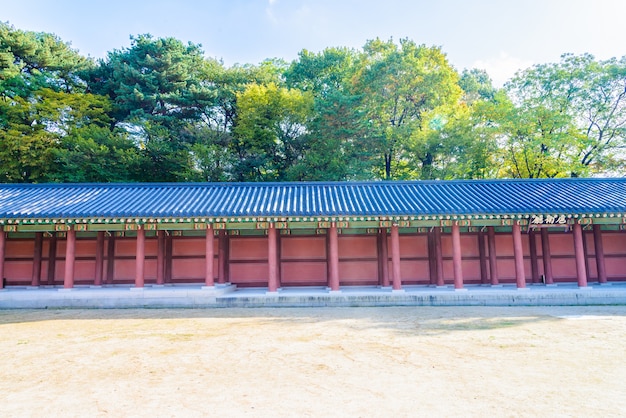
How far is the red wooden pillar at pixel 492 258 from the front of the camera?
51.2 feet

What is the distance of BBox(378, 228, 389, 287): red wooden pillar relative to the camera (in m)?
15.7

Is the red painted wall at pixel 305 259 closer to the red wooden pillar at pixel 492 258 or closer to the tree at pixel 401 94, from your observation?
the red wooden pillar at pixel 492 258

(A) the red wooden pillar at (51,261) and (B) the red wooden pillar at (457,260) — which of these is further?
(A) the red wooden pillar at (51,261)

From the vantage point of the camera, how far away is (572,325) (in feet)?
31.4

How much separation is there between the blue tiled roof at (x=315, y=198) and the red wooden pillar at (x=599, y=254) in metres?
1.66

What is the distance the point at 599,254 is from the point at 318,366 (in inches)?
592

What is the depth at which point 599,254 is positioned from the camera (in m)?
15.6

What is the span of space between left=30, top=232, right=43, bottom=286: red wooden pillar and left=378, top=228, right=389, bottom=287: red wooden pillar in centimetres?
1450

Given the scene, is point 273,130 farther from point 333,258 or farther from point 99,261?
point 333,258

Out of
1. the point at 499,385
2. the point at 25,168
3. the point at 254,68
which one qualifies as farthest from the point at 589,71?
the point at 25,168

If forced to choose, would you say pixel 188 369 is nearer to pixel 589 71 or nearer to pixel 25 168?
pixel 25 168

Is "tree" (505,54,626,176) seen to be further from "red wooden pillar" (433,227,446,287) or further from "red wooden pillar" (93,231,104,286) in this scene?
"red wooden pillar" (93,231,104,286)

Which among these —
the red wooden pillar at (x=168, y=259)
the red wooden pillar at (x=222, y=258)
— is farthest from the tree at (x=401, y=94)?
the red wooden pillar at (x=168, y=259)

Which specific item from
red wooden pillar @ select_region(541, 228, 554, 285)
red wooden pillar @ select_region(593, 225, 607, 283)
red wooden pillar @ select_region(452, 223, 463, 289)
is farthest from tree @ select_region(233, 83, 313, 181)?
red wooden pillar @ select_region(593, 225, 607, 283)
